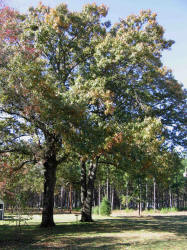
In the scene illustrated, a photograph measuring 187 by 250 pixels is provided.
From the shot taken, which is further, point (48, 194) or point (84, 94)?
point (48, 194)

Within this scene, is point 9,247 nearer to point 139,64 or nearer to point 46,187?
point 46,187

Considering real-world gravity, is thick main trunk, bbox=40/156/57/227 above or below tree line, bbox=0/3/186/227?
below

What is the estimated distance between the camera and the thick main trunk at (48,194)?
57.2 ft

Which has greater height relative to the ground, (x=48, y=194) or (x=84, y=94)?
(x=84, y=94)

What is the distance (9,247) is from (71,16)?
1351cm

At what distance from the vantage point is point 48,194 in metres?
17.8

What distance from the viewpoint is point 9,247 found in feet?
32.5

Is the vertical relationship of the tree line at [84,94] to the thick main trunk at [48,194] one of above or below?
above

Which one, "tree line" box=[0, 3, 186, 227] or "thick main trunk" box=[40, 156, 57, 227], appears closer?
"tree line" box=[0, 3, 186, 227]

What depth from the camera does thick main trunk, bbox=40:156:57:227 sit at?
17.4m

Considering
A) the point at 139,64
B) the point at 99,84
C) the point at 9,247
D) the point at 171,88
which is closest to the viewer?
Answer: the point at 9,247

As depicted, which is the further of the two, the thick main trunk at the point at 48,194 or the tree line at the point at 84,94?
the thick main trunk at the point at 48,194

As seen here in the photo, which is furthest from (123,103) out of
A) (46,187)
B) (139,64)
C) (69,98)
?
(46,187)

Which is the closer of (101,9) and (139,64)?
(139,64)
